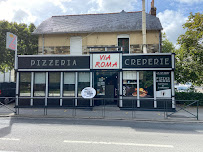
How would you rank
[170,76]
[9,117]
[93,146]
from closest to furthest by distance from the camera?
[93,146]
[9,117]
[170,76]

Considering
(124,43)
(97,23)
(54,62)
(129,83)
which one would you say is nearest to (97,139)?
(129,83)

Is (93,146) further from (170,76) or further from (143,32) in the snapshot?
(143,32)

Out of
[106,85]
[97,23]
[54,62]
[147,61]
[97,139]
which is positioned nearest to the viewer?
[97,139]

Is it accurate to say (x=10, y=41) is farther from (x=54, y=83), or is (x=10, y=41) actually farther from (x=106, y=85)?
(x=106, y=85)

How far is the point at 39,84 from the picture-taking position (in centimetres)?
1225

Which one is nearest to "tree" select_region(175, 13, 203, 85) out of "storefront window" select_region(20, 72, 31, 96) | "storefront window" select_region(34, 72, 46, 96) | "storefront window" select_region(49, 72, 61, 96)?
"storefront window" select_region(49, 72, 61, 96)

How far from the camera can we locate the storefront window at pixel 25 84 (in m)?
12.2

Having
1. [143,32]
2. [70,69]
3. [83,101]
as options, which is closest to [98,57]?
[70,69]

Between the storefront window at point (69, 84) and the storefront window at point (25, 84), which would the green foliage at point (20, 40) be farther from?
the storefront window at point (69, 84)

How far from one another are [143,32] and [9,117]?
1216 cm

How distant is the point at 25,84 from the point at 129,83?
8.21 m

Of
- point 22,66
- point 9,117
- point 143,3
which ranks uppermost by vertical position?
point 143,3

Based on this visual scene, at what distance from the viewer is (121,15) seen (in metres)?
16.9

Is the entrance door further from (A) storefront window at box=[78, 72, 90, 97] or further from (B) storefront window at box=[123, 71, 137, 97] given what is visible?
(B) storefront window at box=[123, 71, 137, 97]
